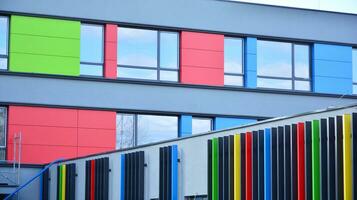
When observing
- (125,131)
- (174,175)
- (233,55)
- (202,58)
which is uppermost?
(233,55)

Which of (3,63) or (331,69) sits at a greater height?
(331,69)

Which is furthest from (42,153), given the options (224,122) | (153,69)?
(224,122)

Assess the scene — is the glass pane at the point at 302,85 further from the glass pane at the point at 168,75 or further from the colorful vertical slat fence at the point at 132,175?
the colorful vertical slat fence at the point at 132,175

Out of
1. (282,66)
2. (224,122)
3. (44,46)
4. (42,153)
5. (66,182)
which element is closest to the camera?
(66,182)

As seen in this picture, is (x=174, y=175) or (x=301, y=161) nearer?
(x=301, y=161)

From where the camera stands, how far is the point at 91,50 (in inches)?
1166

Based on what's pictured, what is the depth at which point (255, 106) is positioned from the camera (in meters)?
31.2

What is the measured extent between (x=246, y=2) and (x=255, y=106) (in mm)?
3968

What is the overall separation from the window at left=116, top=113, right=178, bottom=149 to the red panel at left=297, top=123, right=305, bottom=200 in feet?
50.5

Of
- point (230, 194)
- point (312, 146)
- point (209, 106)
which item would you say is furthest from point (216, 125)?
point (312, 146)

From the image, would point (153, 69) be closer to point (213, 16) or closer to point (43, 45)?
point (213, 16)

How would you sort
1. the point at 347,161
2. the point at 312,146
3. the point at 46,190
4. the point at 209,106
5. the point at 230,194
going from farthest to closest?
the point at 209,106 < the point at 46,190 < the point at 230,194 < the point at 312,146 < the point at 347,161

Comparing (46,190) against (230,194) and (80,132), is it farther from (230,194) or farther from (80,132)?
(230,194)

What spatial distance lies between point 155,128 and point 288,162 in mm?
15260
